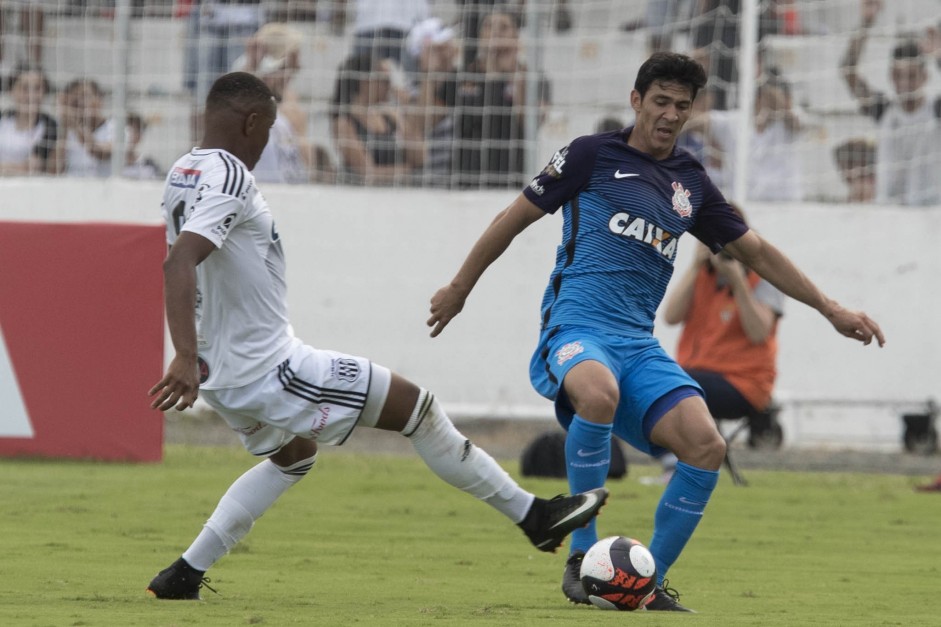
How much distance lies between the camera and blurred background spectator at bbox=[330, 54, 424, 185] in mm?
14789

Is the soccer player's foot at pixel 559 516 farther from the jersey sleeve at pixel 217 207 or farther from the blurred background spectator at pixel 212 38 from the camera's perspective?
the blurred background spectator at pixel 212 38

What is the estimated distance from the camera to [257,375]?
5742 mm

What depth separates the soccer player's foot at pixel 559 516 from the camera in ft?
18.8

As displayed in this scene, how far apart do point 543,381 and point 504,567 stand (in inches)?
48.4

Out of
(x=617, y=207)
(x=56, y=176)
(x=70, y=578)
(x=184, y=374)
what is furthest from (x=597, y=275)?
(x=56, y=176)

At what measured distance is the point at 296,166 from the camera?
14.9 metres

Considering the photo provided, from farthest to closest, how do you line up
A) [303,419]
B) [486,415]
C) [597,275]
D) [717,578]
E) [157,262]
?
[486,415]
[157,262]
[717,578]
[597,275]
[303,419]

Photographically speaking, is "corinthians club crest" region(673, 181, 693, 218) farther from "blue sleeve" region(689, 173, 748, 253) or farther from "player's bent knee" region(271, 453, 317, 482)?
"player's bent knee" region(271, 453, 317, 482)

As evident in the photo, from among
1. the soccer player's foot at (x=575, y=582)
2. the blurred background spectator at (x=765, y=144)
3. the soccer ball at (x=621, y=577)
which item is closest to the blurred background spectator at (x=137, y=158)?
the blurred background spectator at (x=765, y=144)

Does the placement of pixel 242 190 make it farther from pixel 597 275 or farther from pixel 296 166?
pixel 296 166

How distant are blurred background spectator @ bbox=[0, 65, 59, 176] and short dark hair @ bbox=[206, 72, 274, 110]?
31.1 ft

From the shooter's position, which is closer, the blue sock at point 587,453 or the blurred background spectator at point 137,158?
the blue sock at point 587,453

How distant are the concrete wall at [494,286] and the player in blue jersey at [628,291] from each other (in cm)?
779

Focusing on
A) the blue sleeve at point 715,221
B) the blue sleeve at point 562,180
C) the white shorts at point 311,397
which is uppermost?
the blue sleeve at point 562,180
